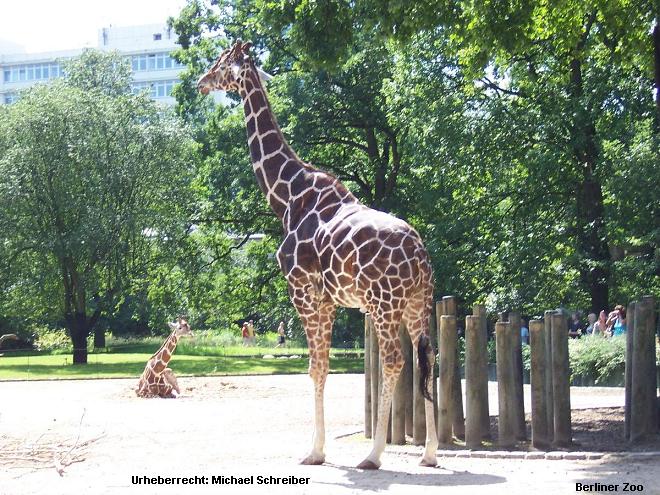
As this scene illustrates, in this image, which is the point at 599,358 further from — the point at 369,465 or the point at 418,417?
the point at 369,465

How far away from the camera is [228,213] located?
38750 mm

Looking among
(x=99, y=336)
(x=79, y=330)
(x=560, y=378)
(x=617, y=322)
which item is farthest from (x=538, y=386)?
(x=99, y=336)

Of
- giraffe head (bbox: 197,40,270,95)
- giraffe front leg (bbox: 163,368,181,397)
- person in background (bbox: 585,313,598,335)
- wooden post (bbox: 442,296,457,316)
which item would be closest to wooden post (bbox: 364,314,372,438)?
wooden post (bbox: 442,296,457,316)

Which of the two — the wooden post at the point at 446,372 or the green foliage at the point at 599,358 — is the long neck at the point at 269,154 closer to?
the wooden post at the point at 446,372

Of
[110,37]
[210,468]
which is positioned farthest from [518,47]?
[110,37]

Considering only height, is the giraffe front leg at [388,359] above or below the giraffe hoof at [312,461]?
above

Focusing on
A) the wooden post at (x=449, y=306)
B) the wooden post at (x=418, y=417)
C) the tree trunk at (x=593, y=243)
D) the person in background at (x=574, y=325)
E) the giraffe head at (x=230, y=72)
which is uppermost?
the giraffe head at (x=230, y=72)

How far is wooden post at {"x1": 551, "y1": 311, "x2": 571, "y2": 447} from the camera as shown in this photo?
12.4m

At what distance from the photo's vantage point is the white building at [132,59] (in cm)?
11569

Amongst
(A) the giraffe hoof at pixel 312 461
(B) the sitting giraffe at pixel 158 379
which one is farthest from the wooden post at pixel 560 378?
(B) the sitting giraffe at pixel 158 379

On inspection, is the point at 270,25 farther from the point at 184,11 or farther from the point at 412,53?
the point at 184,11

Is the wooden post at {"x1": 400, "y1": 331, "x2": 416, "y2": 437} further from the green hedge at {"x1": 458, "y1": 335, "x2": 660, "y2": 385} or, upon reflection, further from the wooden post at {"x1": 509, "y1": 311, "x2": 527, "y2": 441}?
the green hedge at {"x1": 458, "y1": 335, "x2": 660, "y2": 385}

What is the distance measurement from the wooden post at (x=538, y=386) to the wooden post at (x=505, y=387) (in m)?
0.31

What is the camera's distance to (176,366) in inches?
1358
